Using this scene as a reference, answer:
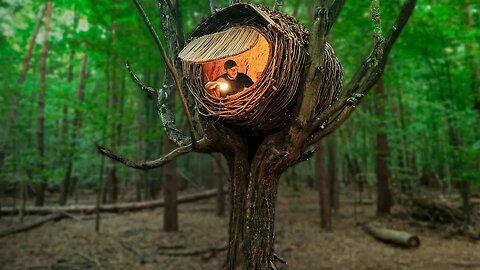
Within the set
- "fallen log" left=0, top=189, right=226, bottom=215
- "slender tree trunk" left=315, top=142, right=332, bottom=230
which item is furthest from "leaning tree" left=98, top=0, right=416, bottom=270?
"fallen log" left=0, top=189, right=226, bottom=215

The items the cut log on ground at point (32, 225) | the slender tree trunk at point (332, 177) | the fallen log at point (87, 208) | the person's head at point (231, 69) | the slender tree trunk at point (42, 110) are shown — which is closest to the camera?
the person's head at point (231, 69)

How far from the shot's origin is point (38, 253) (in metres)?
6.77

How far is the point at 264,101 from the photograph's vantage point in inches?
57.1

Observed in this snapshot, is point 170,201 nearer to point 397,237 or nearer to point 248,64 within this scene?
point 397,237

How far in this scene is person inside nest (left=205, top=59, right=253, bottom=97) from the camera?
5.17ft

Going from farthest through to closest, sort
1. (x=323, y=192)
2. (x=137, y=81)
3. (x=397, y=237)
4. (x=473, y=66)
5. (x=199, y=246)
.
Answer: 1. (x=473, y=66)
2. (x=323, y=192)
3. (x=397, y=237)
4. (x=199, y=246)
5. (x=137, y=81)

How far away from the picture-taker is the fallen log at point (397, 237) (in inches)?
290

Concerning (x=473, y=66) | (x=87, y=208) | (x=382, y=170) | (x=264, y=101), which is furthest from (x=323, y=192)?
(x=87, y=208)

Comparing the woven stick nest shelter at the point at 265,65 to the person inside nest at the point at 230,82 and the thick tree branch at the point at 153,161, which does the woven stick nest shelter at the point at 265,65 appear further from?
the thick tree branch at the point at 153,161

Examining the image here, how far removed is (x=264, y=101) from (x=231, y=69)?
0.39 m

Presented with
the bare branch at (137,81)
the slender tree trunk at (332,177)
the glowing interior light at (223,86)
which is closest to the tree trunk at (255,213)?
the glowing interior light at (223,86)

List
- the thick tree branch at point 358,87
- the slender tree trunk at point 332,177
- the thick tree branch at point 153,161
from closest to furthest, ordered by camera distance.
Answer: the thick tree branch at point 358,87
the thick tree branch at point 153,161
the slender tree trunk at point 332,177

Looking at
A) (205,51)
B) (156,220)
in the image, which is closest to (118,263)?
(156,220)

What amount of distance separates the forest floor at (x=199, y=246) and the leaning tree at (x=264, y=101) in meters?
5.10
